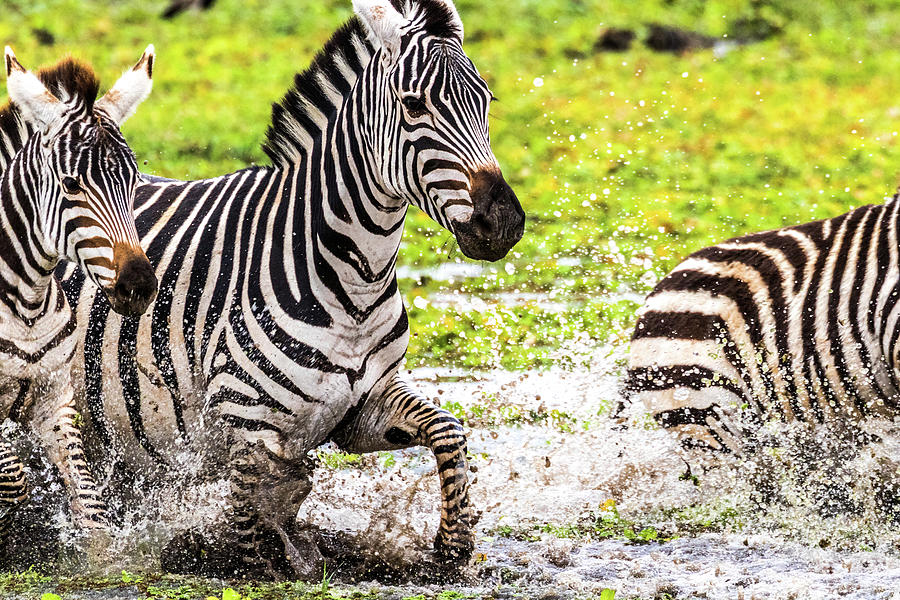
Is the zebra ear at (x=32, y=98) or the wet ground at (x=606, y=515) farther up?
the zebra ear at (x=32, y=98)

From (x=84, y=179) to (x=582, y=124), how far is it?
38.6 feet

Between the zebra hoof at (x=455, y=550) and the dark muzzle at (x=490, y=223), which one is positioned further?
the zebra hoof at (x=455, y=550)

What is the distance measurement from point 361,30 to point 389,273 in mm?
1122

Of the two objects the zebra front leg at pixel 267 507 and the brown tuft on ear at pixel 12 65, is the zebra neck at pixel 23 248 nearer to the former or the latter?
the brown tuft on ear at pixel 12 65


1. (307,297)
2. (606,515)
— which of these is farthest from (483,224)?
(606,515)

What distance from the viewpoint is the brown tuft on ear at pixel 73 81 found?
5.30m

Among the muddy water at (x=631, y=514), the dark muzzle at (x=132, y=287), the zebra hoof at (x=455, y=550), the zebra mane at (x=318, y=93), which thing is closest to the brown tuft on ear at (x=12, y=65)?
the dark muzzle at (x=132, y=287)

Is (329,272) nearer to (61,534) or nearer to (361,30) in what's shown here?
(361,30)

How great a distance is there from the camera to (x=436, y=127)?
5.05m

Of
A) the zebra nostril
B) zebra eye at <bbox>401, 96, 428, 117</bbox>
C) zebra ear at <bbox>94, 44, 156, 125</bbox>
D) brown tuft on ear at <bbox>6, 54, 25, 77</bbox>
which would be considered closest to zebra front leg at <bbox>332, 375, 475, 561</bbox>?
the zebra nostril

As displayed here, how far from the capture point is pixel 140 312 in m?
5.00

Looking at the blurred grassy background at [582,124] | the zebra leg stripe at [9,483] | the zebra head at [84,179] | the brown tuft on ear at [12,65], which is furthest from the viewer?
the blurred grassy background at [582,124]

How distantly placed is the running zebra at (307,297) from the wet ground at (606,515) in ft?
1.11

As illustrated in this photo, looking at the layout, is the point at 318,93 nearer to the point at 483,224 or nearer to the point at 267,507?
the point at 483,224
